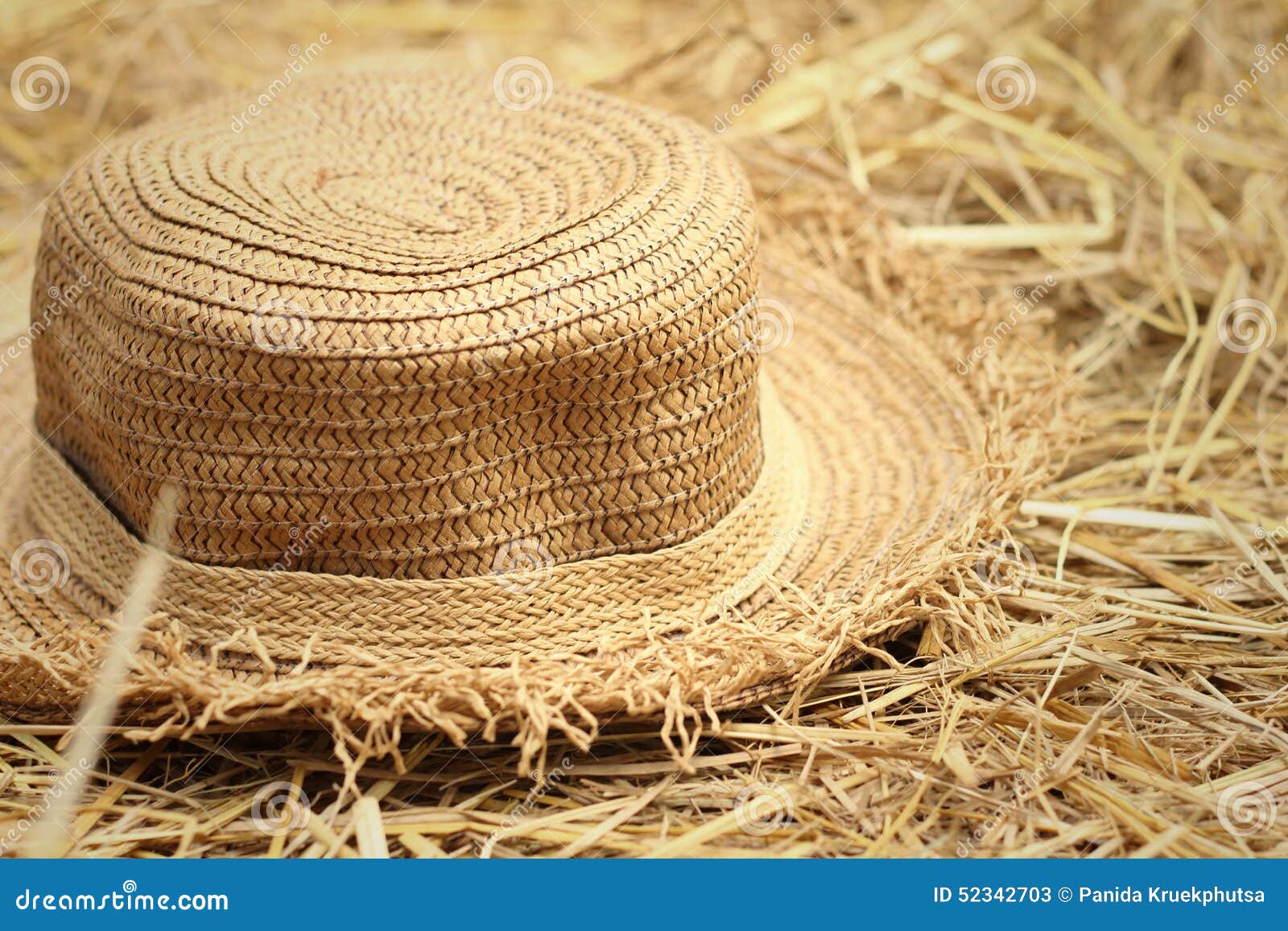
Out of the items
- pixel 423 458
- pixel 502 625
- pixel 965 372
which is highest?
pixel 965 372

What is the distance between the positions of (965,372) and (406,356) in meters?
0.88

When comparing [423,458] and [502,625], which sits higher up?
[423,458]

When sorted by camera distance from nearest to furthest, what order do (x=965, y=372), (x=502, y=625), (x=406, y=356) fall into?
(x=406, y=356) < (x=502, y=625) < (x=965, y=372)

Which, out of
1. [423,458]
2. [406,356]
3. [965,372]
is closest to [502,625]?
[423,458]

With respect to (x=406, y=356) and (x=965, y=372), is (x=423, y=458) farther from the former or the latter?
(x=965, y=372)

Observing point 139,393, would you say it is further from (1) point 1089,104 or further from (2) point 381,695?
(1) point 1089,104

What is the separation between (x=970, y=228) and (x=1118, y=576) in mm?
779

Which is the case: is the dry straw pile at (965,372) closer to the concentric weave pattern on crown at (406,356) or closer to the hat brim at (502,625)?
the hat brim at (502,625)

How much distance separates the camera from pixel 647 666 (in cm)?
138

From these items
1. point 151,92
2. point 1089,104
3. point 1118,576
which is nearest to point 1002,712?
point 1118,576

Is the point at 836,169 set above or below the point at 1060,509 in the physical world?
above

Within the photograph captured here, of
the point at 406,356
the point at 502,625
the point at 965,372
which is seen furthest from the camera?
the point at 965,372

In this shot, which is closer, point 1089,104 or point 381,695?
point 381,695

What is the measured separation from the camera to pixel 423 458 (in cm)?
132
